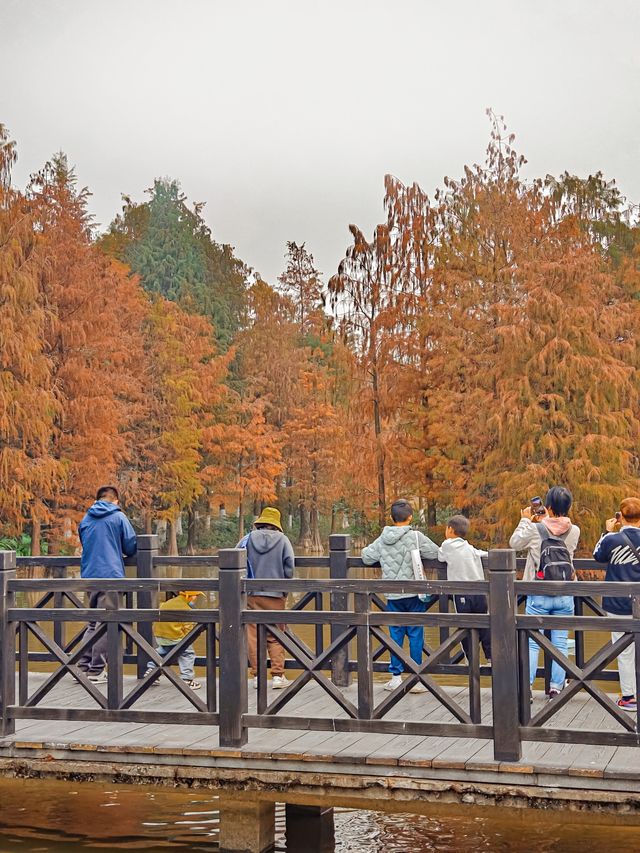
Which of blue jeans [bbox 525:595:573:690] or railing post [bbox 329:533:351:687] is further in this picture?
railing post [bbox 329:533:351:687]

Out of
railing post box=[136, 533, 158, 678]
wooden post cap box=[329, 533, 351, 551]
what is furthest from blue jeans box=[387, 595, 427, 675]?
railing post box=[136, 533, 158, 678]

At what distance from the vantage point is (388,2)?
223ft

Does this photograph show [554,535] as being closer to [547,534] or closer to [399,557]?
[547,534]

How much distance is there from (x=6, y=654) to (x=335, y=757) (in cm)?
274

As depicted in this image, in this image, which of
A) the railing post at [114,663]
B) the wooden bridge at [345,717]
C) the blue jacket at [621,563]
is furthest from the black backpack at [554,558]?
the railing post at [114,663]

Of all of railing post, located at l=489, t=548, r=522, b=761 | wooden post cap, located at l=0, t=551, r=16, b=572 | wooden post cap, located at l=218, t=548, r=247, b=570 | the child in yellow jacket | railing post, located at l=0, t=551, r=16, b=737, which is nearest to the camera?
railing post, located at l=489, t=548, r=522, b=761

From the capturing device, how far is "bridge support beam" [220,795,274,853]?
8.37 metres

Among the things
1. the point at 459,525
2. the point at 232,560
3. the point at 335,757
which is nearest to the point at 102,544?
the point at 232,560

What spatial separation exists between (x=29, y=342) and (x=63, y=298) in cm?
454

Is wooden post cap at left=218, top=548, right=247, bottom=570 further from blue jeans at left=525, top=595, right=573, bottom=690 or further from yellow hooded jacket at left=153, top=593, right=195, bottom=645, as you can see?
blue jeans at left=525, top=595, right=573, bottom=690

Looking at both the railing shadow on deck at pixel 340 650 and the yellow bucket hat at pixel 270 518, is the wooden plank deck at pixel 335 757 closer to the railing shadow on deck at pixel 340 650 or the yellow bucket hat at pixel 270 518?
the railing shadow on deck at pixel 340 650

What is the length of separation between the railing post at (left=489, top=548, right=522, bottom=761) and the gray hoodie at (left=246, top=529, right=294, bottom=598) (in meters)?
3.03

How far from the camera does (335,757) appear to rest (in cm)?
789

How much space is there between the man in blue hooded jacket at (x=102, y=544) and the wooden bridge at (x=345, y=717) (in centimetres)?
136
